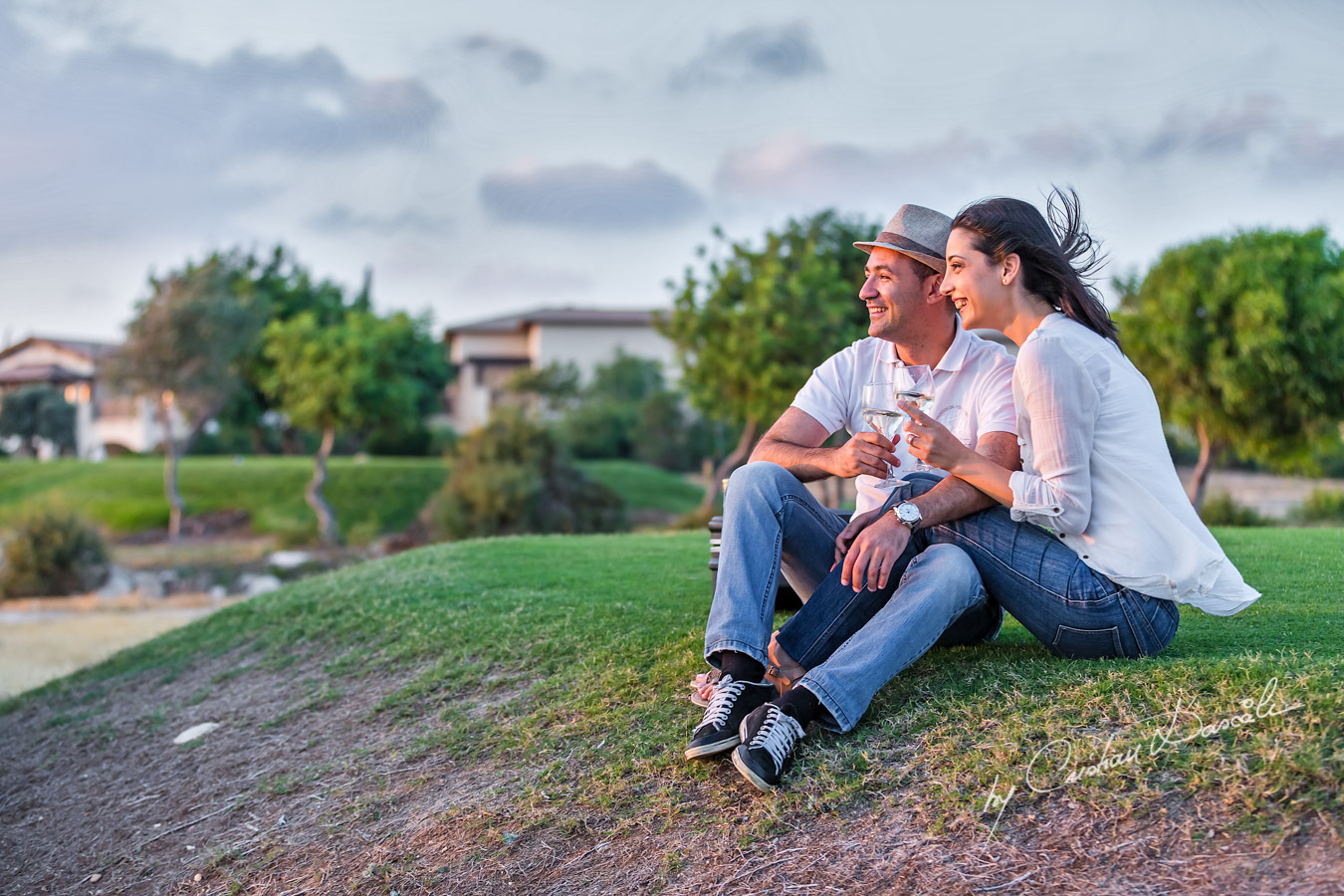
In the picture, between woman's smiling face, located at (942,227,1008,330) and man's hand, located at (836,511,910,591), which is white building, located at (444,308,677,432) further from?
man's hand, located at (836,511,910,591)

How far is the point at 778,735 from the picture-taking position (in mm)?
3238

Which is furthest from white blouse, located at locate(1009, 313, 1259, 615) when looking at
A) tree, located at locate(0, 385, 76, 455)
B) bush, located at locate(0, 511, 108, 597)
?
tree, located at locate(0, 385, 76, 455)

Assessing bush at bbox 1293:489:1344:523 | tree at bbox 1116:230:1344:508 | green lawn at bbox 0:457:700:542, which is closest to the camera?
tree at bbox 1116:230:1344:508

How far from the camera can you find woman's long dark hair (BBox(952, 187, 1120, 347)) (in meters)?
3.53

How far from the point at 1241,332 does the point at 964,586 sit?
15.6 metres

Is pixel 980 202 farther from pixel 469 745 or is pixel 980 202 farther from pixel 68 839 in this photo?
pixel 68 839

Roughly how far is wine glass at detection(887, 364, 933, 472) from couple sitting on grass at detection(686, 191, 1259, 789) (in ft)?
0.13

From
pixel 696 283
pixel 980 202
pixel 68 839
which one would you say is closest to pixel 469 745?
pixel 68 839

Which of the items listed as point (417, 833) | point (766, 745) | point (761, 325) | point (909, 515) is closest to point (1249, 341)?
point (761, 325)

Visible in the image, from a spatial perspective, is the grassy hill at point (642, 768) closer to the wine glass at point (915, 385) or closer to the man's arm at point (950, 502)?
the man's arm at point (950, 502)

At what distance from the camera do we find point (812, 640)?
363 cm

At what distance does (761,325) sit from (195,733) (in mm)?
15817

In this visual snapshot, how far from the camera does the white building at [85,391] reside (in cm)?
4597

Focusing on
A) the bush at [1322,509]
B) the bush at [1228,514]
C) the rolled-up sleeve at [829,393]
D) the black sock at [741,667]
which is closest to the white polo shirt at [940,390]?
the rolled-up sleeve at [829,393]
